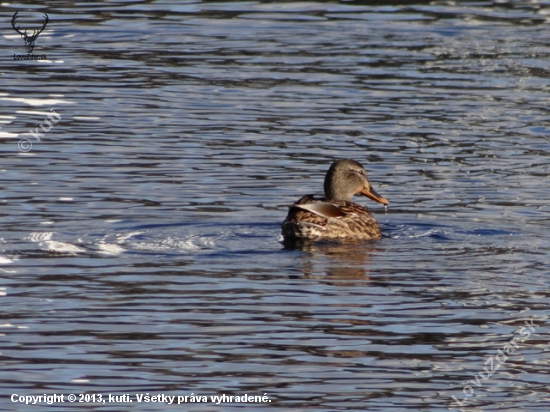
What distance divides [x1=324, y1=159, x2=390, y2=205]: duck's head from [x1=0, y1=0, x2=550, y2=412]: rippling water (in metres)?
0.29

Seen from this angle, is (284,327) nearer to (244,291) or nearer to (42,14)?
(244,291)

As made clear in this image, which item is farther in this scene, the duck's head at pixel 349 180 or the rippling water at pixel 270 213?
the duck's head at pixel 349 180

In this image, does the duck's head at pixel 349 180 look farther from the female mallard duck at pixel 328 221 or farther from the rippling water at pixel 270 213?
the rippling water at pixel 270 213

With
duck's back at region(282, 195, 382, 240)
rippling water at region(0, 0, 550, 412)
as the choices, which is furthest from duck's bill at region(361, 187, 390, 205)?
duck's back at region(282, 195, 382, 240)

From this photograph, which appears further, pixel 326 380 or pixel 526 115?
pixel 526 115

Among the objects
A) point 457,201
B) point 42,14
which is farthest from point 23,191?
point 42,14

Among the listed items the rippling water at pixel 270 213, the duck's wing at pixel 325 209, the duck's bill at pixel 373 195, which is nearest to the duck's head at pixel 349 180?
the duck's bill at pixel 373 195

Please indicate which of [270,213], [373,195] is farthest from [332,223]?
[373,195]

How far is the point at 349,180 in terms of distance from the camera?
46.1ft

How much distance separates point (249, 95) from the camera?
19969mm

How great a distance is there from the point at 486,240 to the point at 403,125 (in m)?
5.55

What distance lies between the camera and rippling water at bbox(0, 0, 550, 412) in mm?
8734

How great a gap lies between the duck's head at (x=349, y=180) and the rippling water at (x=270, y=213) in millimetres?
294

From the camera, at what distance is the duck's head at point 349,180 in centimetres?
1398
